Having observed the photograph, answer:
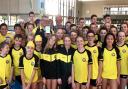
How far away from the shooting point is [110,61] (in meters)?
5.69

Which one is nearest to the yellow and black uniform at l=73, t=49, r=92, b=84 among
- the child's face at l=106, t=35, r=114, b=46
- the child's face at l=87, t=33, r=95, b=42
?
the child's face at l=87, t=33, r=95, b=42

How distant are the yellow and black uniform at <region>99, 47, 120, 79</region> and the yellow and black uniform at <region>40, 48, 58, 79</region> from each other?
98cm

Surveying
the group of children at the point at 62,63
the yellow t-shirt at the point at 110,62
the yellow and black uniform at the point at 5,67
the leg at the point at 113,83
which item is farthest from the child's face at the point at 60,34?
the leg at the point at 113,83

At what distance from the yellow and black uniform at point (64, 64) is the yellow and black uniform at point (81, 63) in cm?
13

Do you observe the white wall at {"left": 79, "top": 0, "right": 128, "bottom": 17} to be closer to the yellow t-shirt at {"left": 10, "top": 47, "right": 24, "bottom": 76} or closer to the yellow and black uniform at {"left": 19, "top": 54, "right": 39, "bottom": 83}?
the yellow t-shirt at {"left": 10, "top": 47, "right": 24, "bottom": 76}

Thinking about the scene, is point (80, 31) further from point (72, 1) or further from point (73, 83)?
point (72, 1)

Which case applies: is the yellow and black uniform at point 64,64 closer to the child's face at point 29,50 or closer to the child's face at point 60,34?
the child's face at point 60,34

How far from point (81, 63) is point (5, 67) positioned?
1.50 meters

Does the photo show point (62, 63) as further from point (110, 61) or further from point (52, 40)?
point (110, 61)

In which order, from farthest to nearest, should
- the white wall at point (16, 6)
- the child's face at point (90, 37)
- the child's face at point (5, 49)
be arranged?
the white wall at point (16, 6), the child's face at point (90, 37), the child's face at point (5, 49)

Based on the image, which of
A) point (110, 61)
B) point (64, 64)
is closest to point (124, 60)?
point (110, 61)

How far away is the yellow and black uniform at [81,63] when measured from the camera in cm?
546

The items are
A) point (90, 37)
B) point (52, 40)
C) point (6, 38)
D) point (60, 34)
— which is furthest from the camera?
point (6, 38)

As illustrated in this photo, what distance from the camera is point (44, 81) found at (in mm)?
5500
